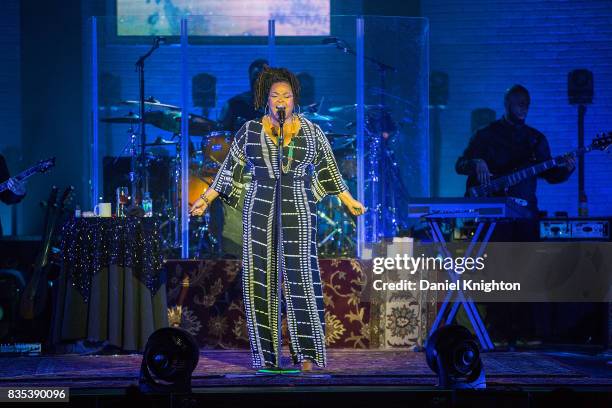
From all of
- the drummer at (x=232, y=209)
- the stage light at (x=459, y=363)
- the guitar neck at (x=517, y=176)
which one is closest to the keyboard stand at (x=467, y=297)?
the guitar neck at (x=517, y=176)

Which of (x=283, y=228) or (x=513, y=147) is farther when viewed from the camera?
(x=513, y=147)

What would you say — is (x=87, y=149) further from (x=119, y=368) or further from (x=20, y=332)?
(x=119, y=368)

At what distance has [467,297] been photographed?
26.1 ft

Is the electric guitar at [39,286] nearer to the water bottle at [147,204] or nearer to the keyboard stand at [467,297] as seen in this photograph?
the water bottle at [147,204]

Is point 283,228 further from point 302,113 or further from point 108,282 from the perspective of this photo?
point 302,113

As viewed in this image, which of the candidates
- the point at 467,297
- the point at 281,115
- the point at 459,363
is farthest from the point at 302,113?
the point at 459,363

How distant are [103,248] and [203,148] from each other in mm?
1460

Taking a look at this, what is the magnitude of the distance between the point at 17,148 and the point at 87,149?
2719mm

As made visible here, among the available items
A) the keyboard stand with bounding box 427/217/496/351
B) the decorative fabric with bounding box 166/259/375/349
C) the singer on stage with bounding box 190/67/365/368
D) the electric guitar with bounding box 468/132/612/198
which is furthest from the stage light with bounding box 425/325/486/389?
the electric guitar with bounding box 468/132/612/198

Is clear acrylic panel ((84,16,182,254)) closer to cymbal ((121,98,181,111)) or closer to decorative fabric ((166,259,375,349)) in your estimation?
cymbal ((121,98,181,111))

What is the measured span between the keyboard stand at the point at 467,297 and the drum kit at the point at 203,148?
0.80 m

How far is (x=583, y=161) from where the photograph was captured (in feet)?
34.6

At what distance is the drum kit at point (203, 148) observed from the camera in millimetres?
8406

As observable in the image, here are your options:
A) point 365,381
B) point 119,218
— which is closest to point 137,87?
point 119,218
